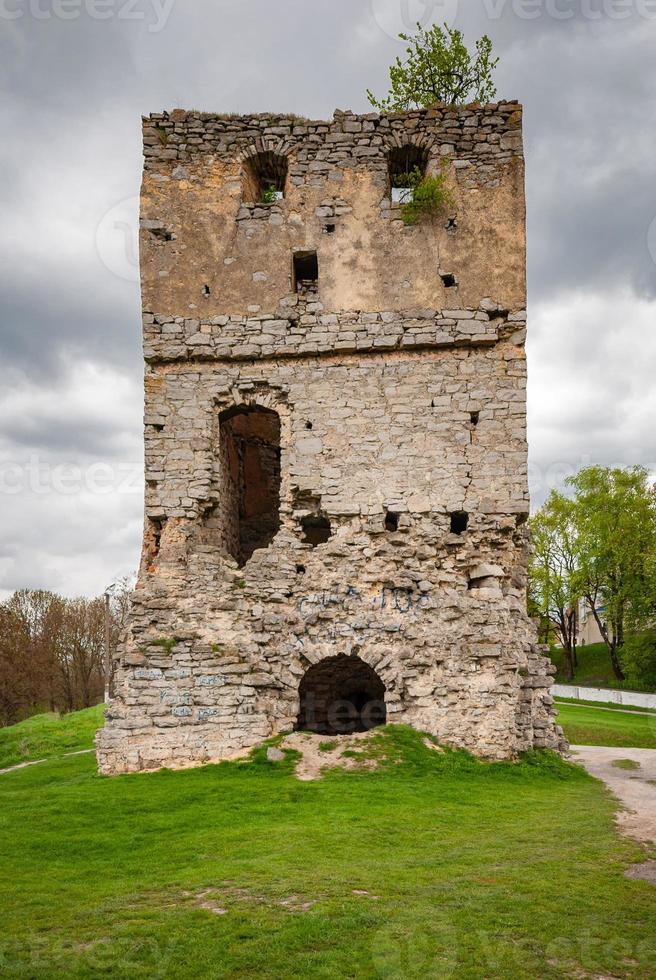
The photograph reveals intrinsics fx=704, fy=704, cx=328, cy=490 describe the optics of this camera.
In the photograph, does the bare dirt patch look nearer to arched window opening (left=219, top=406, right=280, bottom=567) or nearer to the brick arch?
arched window opening (left=219, top=406, right=280, bottom=567)

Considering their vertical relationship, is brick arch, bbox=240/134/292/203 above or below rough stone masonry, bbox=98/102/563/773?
above

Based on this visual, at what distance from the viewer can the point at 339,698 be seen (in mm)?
14242

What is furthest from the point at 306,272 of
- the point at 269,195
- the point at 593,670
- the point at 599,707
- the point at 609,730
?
the point at 593,670

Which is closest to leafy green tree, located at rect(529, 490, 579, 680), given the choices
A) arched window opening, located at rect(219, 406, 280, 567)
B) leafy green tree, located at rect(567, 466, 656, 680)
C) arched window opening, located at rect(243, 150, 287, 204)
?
leafy green tree, located at rect(567, 466, 656, 680)

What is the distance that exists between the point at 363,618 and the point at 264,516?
506 cm

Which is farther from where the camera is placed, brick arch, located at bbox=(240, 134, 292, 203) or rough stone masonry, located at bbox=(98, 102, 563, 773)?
brick arch, located at bbox=(240, 134, 292, 203)

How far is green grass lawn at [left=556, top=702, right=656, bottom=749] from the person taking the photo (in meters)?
18.2

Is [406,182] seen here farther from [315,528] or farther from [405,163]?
[315,528]

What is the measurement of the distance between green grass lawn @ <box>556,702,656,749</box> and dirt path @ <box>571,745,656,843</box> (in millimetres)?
825

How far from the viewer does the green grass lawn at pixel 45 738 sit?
49.6 feet

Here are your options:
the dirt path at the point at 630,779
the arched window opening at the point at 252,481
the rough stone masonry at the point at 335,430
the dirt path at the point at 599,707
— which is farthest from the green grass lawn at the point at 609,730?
the arched window opening at the point at 252,481

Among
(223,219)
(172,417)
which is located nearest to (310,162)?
(223,219)

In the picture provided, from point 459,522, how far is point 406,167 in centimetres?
711

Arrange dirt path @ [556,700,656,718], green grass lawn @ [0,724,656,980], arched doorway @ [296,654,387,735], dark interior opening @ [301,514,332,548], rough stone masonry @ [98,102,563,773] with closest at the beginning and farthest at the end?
green grass lawn @ [0,724,656,980], rough stone masonry @ [98,102,563,773], dark interior opening @ [301,514,332,548], arched doorway @ [296,654,387,735], dirt path @ [556,700,656,718]
